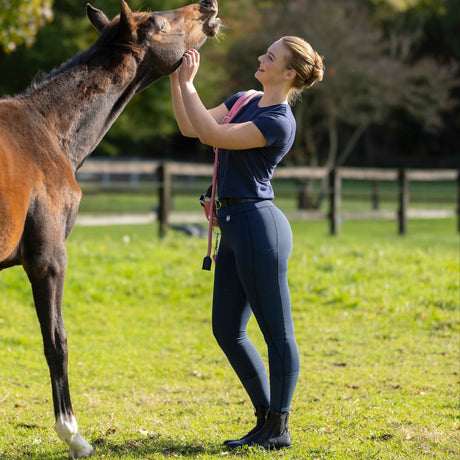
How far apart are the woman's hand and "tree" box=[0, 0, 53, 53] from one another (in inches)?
284

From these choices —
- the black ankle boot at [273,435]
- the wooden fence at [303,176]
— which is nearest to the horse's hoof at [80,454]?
the black ankle boot at [273,435]

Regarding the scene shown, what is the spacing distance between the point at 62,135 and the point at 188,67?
0.75m

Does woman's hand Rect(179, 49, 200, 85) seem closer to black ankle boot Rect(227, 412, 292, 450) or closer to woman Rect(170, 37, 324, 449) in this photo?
woman Rect(170, 37, 324, 449)

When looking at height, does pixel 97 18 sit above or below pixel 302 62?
above

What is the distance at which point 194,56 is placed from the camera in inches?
138

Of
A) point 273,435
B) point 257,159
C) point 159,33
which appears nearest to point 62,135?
point 159,33

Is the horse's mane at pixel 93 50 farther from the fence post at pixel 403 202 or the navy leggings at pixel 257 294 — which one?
the fence post at pixel 403 202

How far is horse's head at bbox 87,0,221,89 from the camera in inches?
143

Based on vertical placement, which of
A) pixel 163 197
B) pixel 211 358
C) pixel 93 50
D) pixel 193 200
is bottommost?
pixel 211 358

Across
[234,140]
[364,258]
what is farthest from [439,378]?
[364,258]

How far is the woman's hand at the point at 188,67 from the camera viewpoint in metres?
3.44

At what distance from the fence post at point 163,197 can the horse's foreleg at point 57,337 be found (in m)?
8.19

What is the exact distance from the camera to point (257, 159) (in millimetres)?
3441

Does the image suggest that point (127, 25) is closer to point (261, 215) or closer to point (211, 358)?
point (261, 215)
